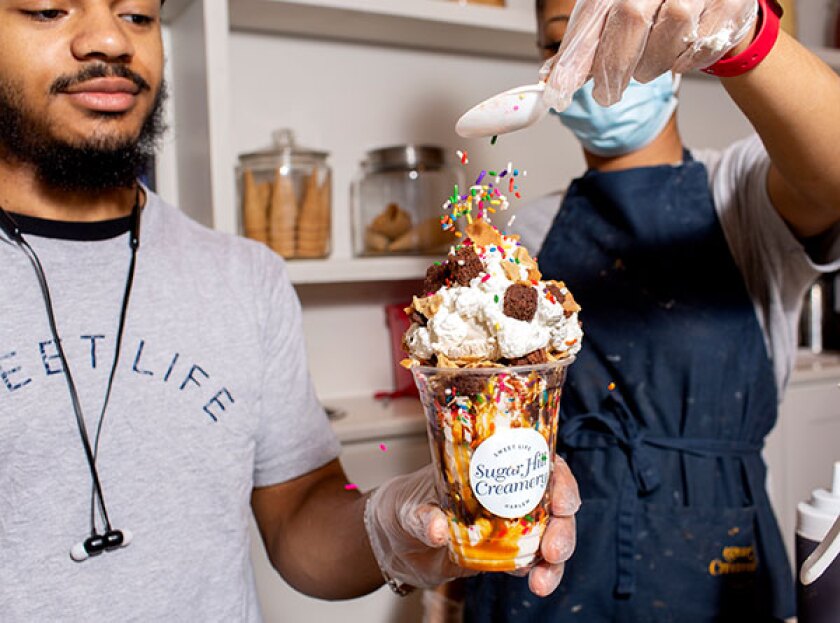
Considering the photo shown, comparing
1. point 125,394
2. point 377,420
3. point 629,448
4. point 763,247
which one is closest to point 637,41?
point 763,247

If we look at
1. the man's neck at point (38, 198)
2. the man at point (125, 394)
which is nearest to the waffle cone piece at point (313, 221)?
the man at point (125, 394)

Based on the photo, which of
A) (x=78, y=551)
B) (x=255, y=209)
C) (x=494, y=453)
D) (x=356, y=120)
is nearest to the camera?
(x=494, y=453)

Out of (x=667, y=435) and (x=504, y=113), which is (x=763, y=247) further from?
(x=504, y=113)

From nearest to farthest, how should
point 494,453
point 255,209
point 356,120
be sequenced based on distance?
point 494,453
point 255,209
point 356,120

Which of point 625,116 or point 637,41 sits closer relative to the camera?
point 637,41

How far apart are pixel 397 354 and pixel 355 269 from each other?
362 mm

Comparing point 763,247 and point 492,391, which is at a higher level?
point 763,247

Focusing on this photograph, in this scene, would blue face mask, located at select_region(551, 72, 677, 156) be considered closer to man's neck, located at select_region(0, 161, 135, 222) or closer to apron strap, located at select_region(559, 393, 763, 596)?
apron strap, located at select_region(559, 393, 763, 596)

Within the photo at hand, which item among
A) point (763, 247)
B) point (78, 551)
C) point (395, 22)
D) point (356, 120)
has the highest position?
point (395, 22)

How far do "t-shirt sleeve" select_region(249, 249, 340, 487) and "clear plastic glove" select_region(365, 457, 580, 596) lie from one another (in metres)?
0.20

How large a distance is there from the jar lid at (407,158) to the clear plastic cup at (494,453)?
1067 mm

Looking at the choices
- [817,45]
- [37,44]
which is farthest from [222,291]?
[817,45]

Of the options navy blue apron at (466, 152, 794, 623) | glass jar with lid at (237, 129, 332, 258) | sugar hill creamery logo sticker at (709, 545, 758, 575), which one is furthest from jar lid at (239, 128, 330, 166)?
sugar hill creamery logo sticker at (709, 545, 758, 575)

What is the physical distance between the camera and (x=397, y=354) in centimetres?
200
